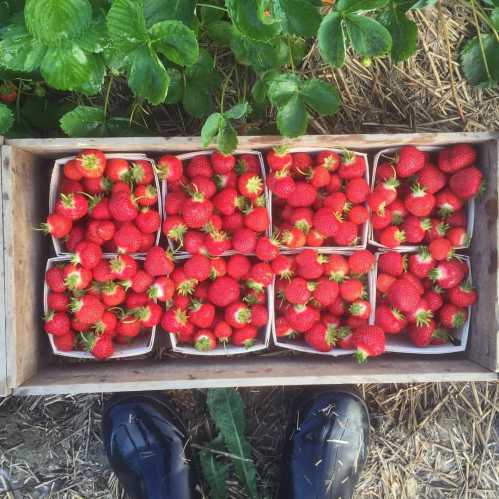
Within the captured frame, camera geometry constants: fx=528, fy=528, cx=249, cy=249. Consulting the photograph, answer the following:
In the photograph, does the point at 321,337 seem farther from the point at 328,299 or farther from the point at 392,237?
the point at 392,237

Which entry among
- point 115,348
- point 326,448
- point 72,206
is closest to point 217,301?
point 115,348

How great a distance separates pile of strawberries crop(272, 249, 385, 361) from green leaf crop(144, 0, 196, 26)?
0.56 metres

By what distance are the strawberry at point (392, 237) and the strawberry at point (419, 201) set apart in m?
0.06

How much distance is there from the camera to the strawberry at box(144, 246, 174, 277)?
3.91 feet

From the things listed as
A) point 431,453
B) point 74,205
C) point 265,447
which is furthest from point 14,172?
point 431,453

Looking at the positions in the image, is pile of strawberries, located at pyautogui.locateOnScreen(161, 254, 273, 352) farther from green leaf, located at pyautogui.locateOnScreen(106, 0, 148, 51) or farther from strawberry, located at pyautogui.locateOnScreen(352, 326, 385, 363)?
green leaf, located at pyautogui.locateOnScreen(106, 0, 148, 51)

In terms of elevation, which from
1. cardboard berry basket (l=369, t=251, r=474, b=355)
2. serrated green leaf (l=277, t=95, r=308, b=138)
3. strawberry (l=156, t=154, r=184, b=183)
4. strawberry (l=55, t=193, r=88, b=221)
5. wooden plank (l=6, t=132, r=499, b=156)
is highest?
serrated green leaf (l=277, t=95, r=308, b=138)

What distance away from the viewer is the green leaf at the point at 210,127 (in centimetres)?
106

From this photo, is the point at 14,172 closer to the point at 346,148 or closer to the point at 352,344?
the point at 346,148

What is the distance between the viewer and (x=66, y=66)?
101cm

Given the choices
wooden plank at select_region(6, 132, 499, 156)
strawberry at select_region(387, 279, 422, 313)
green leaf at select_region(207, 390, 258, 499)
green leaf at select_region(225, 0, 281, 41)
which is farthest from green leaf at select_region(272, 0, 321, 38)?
green leaf at select_region(207, 390, 258, 499)

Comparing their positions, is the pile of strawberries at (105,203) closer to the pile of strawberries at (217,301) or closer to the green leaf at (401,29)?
the pile of strawberries at (217,301)

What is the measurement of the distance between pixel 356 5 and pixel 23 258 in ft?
2.90

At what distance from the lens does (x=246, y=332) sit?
1.25 m
